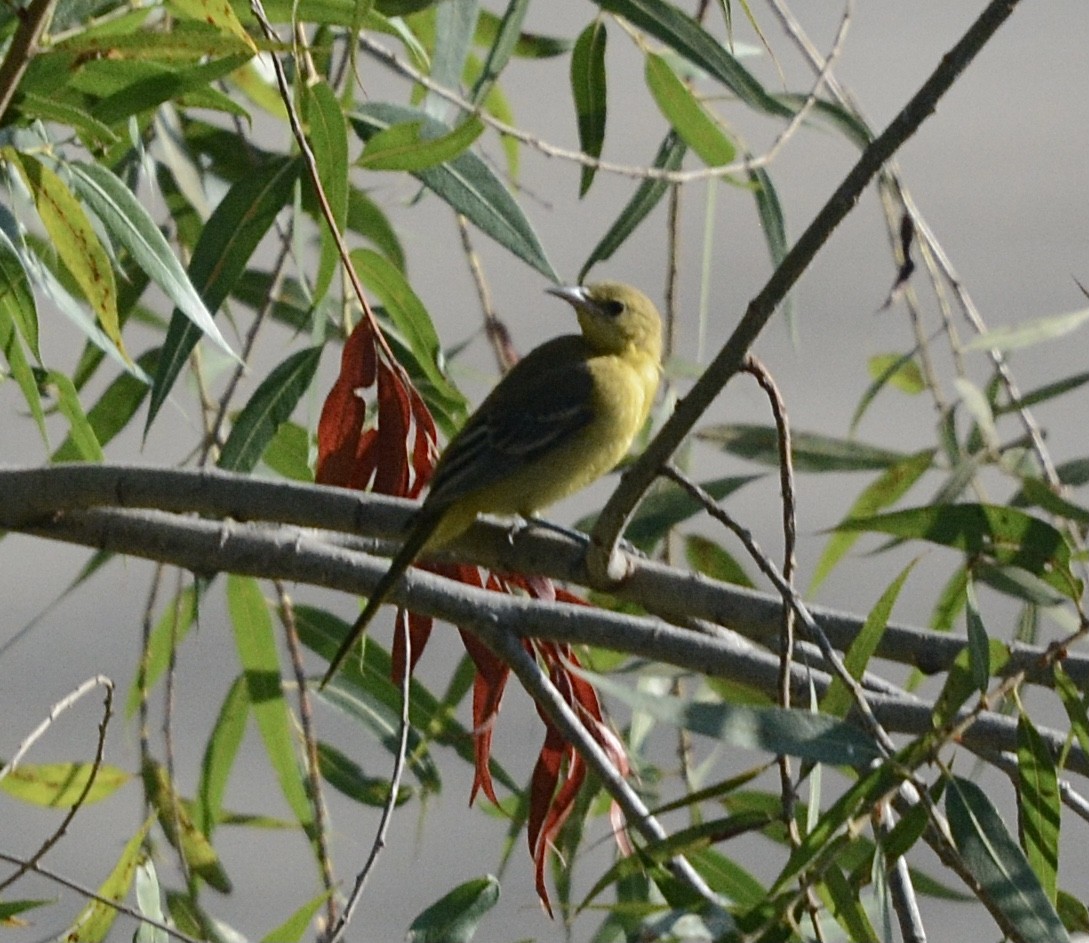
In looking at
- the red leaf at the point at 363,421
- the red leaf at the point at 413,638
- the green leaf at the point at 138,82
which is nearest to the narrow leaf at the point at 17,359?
the green leaf at the point at 138,82

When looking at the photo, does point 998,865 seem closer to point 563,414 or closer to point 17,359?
point 17,359

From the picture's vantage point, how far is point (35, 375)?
1.88 metres

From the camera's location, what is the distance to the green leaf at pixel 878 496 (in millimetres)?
2055

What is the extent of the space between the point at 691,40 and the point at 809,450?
479 millimetres

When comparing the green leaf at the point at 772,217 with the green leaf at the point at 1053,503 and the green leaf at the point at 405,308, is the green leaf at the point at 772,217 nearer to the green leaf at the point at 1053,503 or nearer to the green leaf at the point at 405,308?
the green leaf at the point at 405,308

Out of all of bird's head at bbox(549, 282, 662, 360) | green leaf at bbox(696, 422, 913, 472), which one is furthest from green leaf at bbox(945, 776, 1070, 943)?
bird's head at bbox(549, 282, 662, 360)

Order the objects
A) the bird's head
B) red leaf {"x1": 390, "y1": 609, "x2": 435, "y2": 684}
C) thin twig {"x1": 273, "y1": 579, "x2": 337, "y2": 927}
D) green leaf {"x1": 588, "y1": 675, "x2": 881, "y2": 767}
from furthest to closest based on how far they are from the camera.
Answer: the bird's head
thin twig {"x1": 273, "y1": 579, "x2": 337, "y2": 927}
red leaf {"x1": 390, "y1": 609, "x2": 435, "y2": 684}
green leaf {"x1": 588, "y1": 675, "x2": 881, "y2": 767}

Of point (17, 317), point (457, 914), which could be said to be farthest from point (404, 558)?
point (17, 317)

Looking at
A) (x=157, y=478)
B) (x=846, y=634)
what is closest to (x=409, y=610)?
(x=157, y=478)

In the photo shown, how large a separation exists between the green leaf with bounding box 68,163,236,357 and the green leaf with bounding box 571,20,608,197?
0.64 m

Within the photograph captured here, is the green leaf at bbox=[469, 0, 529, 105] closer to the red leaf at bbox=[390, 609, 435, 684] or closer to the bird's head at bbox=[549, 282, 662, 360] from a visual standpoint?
the red leaf at bbox=[390, 609, 435, 684]

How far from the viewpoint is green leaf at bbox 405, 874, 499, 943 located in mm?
1561

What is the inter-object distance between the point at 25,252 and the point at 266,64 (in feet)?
1.75

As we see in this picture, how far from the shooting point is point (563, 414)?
8.36 ft
